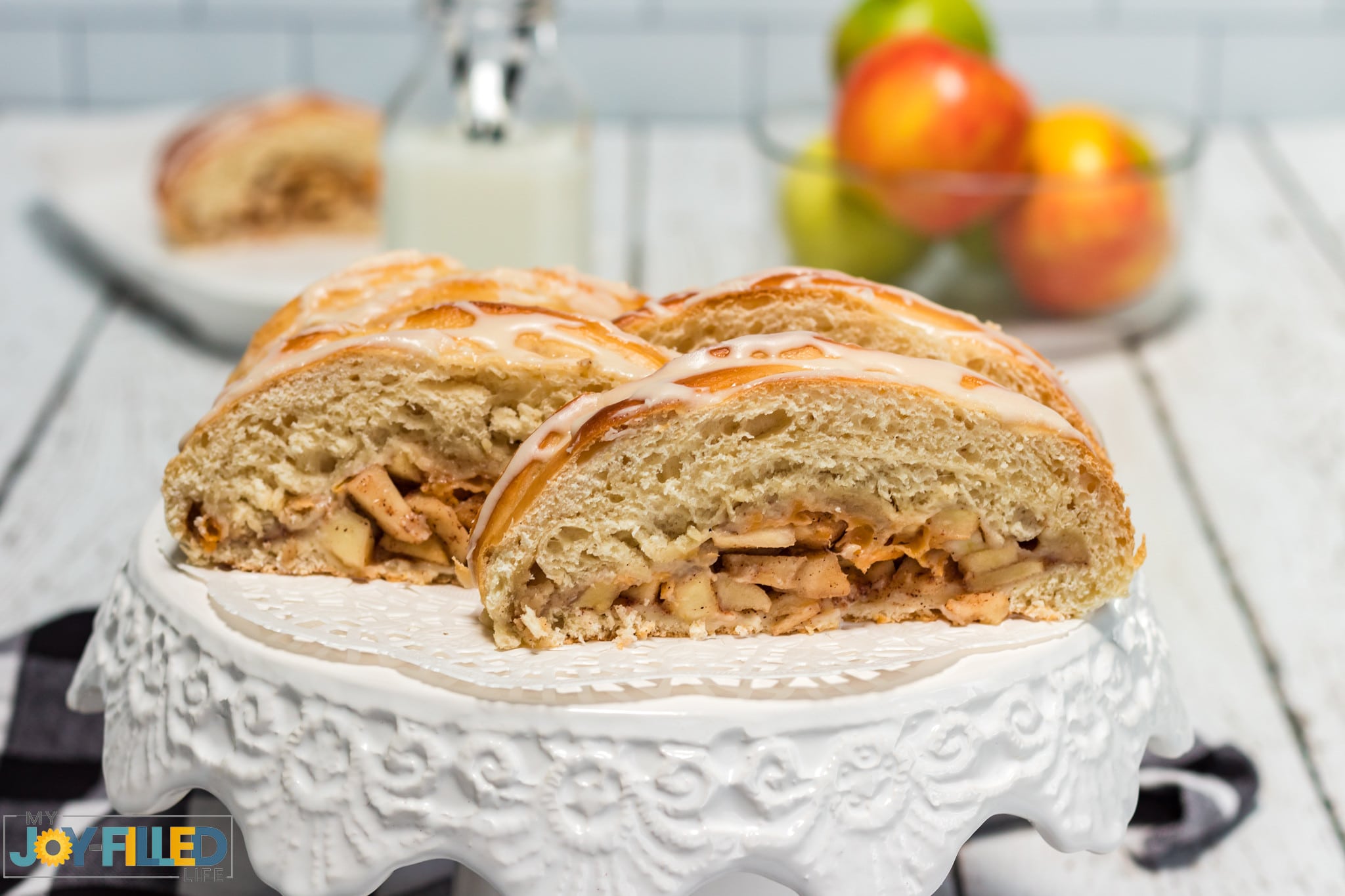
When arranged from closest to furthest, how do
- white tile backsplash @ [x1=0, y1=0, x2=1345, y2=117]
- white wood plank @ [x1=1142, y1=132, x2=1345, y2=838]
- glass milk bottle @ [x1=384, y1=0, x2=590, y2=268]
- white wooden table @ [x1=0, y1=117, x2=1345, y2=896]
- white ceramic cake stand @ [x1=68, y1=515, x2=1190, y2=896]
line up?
1. white ceramic cake stand @ [x1=68, y1=515, x2=1190, y2=896]
2. white wooden table @ [x1=0, y1=117, x2=1345, y2=896]
3. white wood plank @ [x1=1142, y1=132, x2=1345, y2=838]
4. glass milk bottle @ [x1=384, y1=0, x2=590, y2=268]
5. white tile backsplash @ [x1=0, y1=0, x2=1345, y2=117]

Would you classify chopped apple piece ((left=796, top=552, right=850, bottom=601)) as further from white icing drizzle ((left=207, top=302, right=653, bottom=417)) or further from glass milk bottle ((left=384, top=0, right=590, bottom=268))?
glass milk bottle ((left=384, top=0, right=590, bottom=268))

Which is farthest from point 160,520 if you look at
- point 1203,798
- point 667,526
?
point 1203,798

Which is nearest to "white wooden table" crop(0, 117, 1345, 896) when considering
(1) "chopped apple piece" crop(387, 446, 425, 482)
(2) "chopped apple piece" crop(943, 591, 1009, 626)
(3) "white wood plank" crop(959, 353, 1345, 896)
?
(3) "white wood plank" crop(959, 353, 1345, 896)

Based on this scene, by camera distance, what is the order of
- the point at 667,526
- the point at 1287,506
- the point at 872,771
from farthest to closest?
the point at 1287,506 < the point at 667,526 < the point at 872,771

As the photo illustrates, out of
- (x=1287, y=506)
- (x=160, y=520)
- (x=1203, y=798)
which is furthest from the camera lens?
(x=1287, y=506)

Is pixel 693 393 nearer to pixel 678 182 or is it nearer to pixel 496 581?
pixel 496 581
